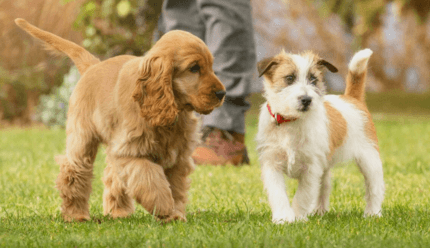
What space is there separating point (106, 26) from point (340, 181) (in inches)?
301

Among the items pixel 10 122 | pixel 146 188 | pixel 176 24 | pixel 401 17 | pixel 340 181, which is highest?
pixel 401 17

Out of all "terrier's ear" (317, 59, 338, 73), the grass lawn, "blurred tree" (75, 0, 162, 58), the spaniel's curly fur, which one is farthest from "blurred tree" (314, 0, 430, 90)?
the spaniel's curly fur

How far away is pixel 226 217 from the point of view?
12.0ft

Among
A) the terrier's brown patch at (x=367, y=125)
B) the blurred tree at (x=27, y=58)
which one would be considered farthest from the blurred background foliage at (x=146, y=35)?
the terrier's brown patch at (x=367, y=125)

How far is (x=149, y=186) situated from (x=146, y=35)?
27.1 feet

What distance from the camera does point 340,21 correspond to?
18.0m

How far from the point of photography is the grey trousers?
6066mm

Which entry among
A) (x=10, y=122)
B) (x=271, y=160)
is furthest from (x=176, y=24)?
(x=10, y=122)

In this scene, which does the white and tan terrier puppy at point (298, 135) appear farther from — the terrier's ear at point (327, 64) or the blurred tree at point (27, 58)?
the blurred tree at point (27, 58)

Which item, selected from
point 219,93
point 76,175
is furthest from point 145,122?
point 76,175

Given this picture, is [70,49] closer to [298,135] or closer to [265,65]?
[265,65]

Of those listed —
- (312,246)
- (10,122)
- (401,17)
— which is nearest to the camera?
(312,246)

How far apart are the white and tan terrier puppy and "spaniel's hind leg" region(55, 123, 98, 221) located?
120 cm

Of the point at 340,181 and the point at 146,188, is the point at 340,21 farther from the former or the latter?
the point at 146,188
